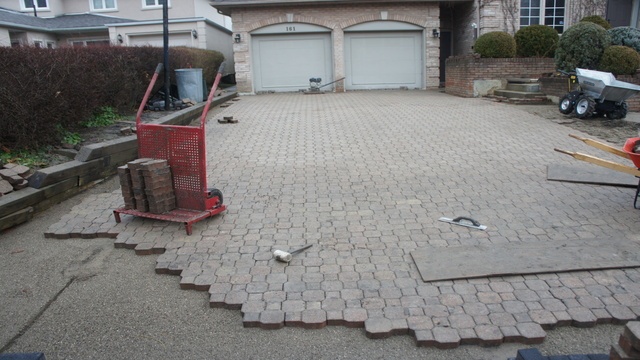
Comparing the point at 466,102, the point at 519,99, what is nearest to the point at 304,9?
the point at 466,102

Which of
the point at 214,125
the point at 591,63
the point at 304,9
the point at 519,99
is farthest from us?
the point at 304,9

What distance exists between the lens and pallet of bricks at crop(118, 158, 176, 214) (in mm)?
4984

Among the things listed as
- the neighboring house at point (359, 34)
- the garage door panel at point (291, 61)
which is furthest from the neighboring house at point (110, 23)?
the garage door panel at point (291, 61)

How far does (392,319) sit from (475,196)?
3047 millimetres

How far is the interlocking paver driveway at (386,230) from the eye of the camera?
11.8 ft

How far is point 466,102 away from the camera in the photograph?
1498 cm

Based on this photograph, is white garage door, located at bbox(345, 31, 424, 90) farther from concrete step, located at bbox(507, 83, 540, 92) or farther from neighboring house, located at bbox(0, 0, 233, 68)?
neighboring house, located at bbox(0, 0, 233, 68)

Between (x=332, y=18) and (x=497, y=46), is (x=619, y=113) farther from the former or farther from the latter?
(x=332, y=18)

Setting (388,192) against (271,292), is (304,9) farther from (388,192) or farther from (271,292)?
(271,292)

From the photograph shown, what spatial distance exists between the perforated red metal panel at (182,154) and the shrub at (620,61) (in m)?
12.2

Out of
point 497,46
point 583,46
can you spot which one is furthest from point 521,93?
point 583,46

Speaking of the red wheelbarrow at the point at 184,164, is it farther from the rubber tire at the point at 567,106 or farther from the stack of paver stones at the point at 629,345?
the rubber tire at the point at 567,106

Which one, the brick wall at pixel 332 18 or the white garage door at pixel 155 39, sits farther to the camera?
the white garage door at pixel 155 39

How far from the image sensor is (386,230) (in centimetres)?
509
